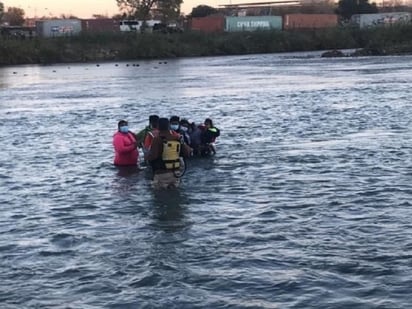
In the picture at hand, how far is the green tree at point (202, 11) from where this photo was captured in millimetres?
151750

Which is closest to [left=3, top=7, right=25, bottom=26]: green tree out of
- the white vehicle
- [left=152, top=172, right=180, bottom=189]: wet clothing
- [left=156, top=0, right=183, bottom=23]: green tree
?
[left=156, top=0, right=183, bottom=23]: green tree

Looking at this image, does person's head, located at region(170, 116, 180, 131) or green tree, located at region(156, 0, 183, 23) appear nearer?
person's head, located at region(170, 116, 180, 131)

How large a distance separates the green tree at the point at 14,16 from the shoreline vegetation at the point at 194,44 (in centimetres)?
5664

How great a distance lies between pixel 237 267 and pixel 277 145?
38.8 ft

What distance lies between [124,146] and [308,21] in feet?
389

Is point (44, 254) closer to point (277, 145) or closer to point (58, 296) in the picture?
point (58, 296)

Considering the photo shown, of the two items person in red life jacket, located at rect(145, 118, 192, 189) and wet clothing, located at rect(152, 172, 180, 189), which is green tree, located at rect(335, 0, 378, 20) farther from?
person in red life jacket, located at rect(145, 118, 192, 189)

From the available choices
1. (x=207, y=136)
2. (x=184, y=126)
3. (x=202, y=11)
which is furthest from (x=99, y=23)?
(x=184, y=126)

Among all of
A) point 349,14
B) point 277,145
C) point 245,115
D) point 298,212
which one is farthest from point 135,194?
point 349,14

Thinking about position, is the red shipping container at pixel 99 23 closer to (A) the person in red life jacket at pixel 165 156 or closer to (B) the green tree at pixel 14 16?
(B) the green tree at pixel 14 16

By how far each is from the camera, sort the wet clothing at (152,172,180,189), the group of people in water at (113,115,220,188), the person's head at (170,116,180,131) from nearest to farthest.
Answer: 1. the group of people in water at (113,115,220,188)
2. the wet clothing at (152,172,180,189)
3. the person's head at (170,116,180,131)

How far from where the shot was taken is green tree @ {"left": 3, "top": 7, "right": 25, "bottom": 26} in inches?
5994

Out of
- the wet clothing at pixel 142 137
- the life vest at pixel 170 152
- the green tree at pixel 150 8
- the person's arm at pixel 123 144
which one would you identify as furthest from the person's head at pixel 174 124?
the green tree at pixel 150 8

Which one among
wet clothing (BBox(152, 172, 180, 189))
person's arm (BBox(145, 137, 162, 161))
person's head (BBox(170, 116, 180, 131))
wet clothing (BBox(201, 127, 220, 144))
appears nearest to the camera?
person's arm (BBox(145, 137, 162, 161))
